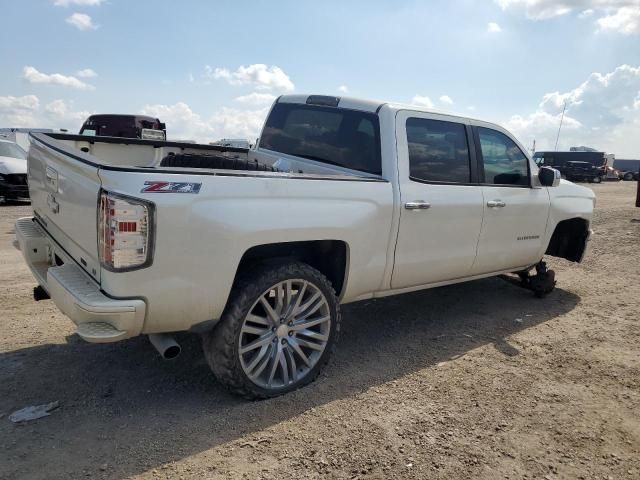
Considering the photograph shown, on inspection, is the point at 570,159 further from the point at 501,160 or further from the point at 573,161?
the point at 501,160

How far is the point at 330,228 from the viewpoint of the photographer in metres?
3.29

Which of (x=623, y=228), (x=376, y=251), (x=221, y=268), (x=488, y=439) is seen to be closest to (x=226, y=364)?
(x=221, y=268)

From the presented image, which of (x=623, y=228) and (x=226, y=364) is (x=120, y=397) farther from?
(x=623, y=228)

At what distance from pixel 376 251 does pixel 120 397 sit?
1.93 meters

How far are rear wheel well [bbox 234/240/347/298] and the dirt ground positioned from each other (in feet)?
2.36

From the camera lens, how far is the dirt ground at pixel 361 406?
2.65 meters

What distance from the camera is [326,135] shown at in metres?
4.29

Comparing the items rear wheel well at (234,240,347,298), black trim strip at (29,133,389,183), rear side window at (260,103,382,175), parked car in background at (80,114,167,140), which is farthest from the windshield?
rear wheel well at (234,240,347,298)

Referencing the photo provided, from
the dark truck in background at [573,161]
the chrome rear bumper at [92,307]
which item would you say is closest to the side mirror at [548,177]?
the chrome rear bumper at [92,307]

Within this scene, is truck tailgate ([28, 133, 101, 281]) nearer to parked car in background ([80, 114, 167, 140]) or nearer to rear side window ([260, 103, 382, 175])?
rear side window ([260, 103, 382, 175])

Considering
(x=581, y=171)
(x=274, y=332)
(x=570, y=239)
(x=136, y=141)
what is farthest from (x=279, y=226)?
(x=581, y=171)

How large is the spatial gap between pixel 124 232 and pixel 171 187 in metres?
0.32

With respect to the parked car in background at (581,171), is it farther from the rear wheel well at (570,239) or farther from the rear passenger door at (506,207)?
the rear passenger door at (506,207)

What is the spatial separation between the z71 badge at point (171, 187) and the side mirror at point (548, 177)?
3.69m
